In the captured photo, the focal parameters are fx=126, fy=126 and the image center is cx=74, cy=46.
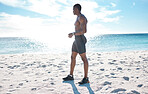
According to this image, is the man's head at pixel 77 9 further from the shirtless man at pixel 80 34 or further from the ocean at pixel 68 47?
the ocean at pixel 68 47

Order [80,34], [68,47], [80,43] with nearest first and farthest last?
[80,34] < [80,43] < [68,47]

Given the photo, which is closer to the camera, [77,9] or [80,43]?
[77,9]

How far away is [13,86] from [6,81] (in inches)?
21.4

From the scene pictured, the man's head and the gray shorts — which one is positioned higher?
the man's head

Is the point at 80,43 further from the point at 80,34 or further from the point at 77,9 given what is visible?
the point at 77,9

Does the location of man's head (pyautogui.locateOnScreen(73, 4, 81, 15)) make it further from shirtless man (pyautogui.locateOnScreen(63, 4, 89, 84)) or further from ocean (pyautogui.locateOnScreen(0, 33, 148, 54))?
ocean (pyautogui.locateOnScreen(0, 33, 148, 54))

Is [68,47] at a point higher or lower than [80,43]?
lower

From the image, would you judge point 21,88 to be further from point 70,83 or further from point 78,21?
point 78,21

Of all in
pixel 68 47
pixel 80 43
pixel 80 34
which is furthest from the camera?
pixel 68 47

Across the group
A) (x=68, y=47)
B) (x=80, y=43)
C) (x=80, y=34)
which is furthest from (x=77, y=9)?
(x=68, y=47)

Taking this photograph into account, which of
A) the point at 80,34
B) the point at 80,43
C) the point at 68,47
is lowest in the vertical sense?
the point at 68,47

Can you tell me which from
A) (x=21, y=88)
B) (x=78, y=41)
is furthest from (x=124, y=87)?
(x=21, y=88)

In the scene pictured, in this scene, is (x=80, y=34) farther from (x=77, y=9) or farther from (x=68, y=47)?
(x=68, y=47)

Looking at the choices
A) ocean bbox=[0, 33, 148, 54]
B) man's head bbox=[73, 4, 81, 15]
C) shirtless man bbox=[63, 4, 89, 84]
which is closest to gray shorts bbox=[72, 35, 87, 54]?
shirtless man bbox=[63, 4, 89, 84]
